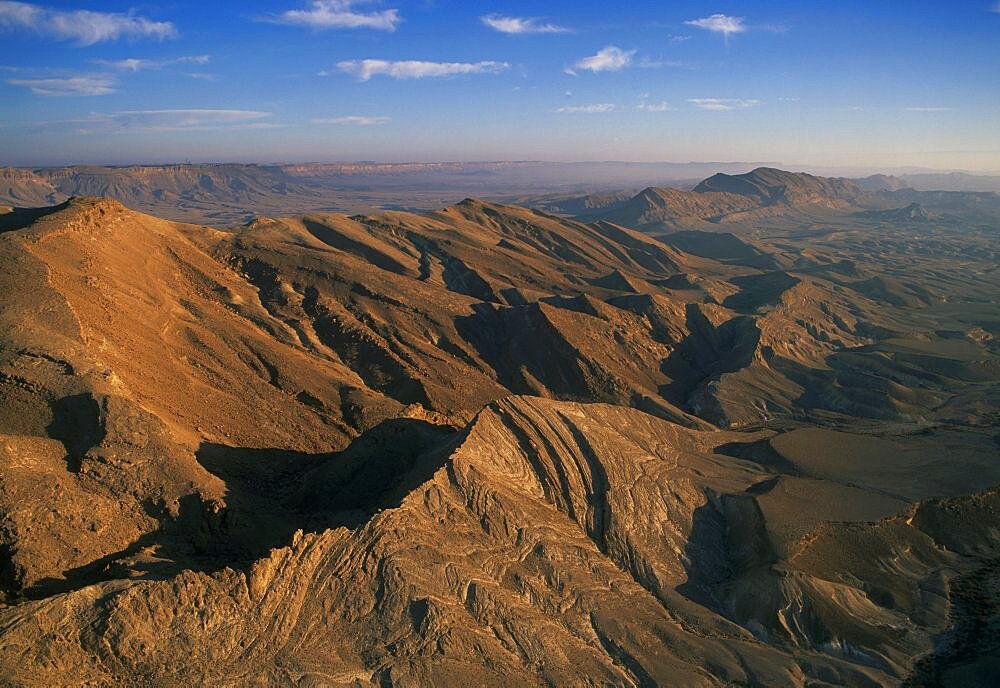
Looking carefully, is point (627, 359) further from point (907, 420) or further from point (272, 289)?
point (272, 289)

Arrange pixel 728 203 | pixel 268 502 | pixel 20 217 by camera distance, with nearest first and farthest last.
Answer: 1. pixel 268 502
2. pixel 20 217
3. pixel 728 203

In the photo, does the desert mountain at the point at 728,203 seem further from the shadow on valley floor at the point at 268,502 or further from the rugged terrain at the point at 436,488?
the shadow on valley floor at the point at 268,502

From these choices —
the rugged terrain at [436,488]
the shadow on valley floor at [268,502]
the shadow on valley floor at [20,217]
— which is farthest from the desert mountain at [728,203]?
the shadow on valley floor at [268,502]

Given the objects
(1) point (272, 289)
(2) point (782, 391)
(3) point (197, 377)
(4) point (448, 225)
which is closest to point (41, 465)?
(3) point (197, 377)

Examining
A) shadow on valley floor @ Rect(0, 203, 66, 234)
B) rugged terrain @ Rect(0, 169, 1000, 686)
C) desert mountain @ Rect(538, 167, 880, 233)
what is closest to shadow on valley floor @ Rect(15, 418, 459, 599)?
rugged terrain @ Rect(0, 169, 1000, 686)

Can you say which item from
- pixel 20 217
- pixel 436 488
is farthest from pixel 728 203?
pixel 436 488

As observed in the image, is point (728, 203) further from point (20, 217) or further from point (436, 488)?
point (436, 488)
